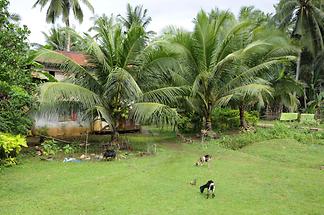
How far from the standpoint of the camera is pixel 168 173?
7863 millimetres

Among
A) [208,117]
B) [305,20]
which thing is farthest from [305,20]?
[208,117]

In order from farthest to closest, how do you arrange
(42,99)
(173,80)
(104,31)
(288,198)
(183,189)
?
(173,80) < (104,31) < (42,99) < (183,189) < (288,198)

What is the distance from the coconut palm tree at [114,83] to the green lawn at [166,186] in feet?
4.97

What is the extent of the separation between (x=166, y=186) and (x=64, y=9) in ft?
69.7

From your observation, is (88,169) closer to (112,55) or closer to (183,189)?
(183,189)

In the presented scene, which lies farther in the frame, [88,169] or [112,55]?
[112,55]

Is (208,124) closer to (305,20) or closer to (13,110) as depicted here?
(13,110)

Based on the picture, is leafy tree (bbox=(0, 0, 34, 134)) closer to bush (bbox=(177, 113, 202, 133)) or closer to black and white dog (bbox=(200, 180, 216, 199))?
black and white dog (bbox=(200, 180, 216, 199))

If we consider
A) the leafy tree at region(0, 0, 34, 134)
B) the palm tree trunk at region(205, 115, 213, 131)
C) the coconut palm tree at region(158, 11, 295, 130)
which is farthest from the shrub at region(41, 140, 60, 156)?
the palm tree trunk at region(205, 115, 213, 131)

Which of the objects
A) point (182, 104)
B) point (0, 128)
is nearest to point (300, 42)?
point (182, 104)

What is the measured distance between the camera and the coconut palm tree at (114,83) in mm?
9969

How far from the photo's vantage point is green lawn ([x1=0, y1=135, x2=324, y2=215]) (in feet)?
17.8

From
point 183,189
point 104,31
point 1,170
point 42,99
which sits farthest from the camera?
point 104,31

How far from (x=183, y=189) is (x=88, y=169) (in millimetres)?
2726
